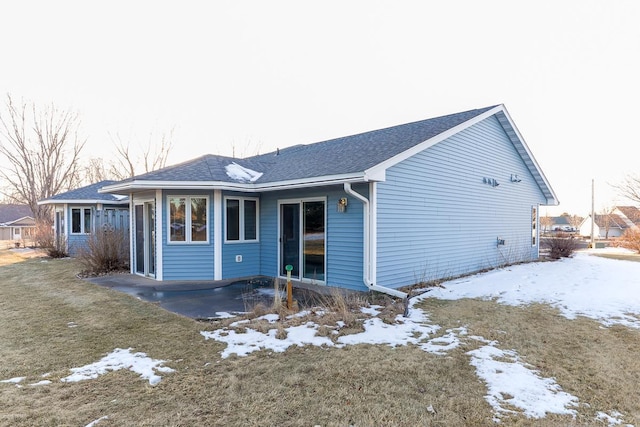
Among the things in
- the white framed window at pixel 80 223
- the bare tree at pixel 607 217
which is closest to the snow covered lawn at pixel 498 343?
the white framed window at pixel 80 223

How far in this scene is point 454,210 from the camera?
9648 millimetres

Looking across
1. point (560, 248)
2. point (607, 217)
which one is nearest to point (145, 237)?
point (560, 248)

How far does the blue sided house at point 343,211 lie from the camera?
761 centimetres

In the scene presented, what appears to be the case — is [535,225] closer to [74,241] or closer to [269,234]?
[269,234]

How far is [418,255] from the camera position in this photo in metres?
8.54

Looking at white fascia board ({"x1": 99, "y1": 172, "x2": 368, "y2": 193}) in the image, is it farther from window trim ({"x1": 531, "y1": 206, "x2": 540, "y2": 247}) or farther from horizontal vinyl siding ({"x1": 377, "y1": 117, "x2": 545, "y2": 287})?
window trim ({"x1": 531, "y1": 206, "x2": 540, "y2": 247})

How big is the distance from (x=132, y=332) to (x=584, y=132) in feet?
79.5

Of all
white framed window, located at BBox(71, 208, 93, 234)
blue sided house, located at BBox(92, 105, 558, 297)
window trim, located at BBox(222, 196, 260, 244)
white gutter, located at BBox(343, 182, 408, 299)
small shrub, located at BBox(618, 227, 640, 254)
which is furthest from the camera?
small shrub, located at BBox(618, 227, 640, 254)

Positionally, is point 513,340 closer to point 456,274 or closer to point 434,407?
point 434,407

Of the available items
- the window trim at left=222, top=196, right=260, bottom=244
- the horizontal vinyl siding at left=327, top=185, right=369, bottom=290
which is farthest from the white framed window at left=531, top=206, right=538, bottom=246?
the window trim at left=222, top=196, right=260, bottom=244

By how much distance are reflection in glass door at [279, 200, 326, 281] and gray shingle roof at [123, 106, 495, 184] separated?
85 cm

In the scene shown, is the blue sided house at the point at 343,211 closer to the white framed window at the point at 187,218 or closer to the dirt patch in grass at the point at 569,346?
the white framed window at the point at 187,218

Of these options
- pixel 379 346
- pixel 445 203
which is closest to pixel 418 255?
pixel 445 203

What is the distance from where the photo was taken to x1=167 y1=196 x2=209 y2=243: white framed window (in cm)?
881
